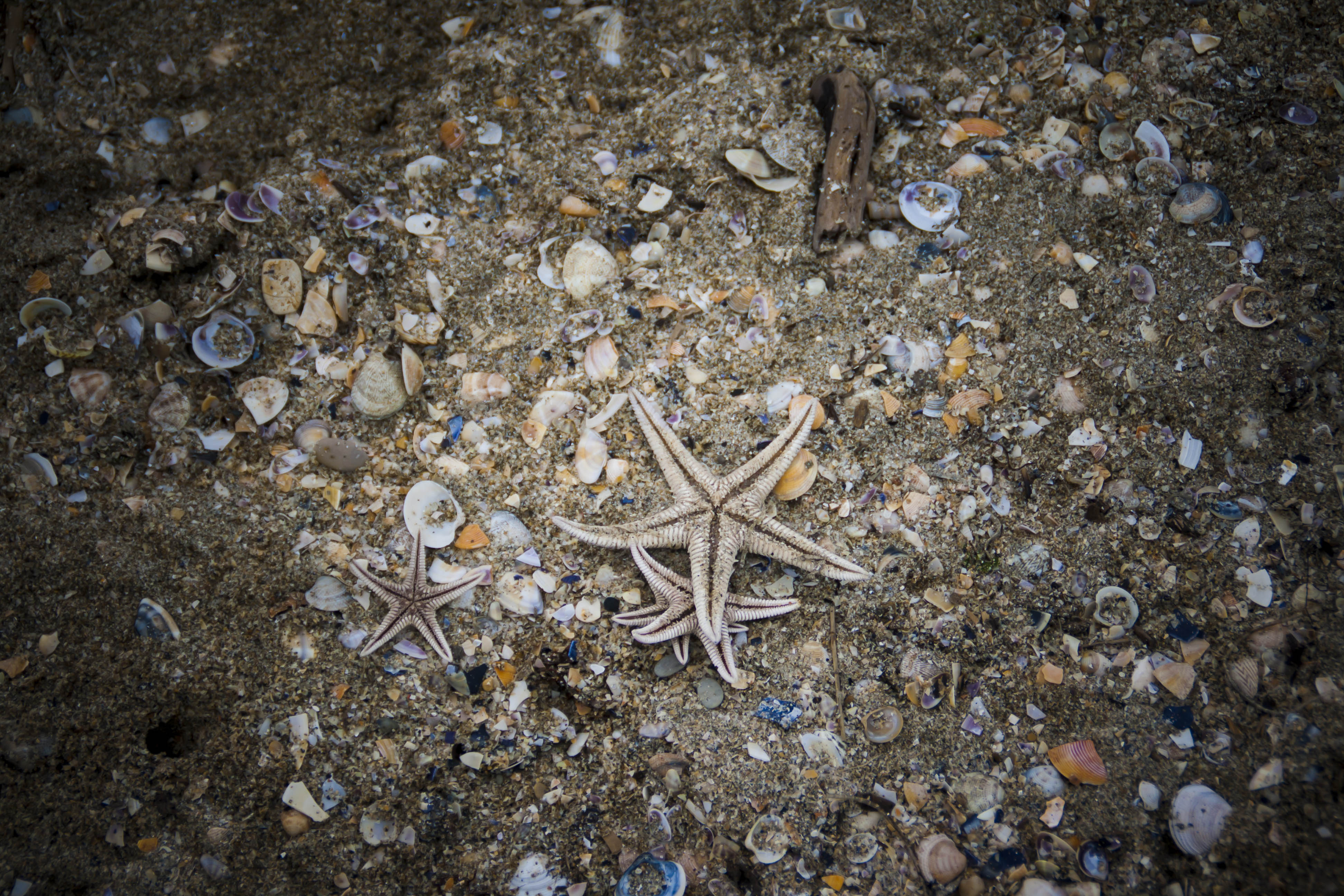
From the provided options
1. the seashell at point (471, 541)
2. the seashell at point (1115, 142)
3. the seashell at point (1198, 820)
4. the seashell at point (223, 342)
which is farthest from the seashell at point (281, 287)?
the seashell at point (1198, 820)

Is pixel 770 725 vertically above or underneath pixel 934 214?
underneath

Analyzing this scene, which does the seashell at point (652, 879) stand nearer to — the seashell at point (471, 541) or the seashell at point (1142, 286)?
the seashell at point (471, 541)

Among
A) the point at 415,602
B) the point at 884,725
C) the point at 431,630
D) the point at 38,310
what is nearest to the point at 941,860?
the point at 884,725

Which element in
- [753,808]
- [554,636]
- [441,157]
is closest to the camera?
[753,808]

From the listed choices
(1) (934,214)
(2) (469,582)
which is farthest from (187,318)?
(1) (934,214)

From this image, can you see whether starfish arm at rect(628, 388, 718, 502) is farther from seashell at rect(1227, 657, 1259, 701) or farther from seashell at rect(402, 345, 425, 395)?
seashell at rect(1227, 657, 1259, 701)

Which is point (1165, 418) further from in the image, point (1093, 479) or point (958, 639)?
point (958, 639)

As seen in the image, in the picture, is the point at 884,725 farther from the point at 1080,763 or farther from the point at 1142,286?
the point at 1142,286
